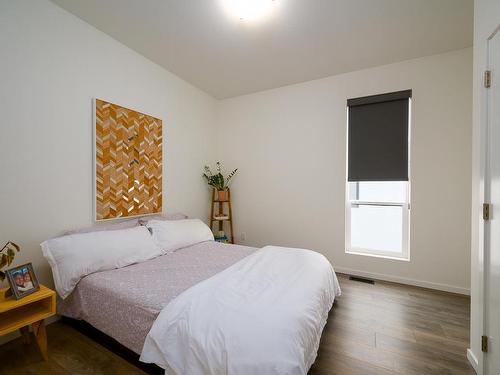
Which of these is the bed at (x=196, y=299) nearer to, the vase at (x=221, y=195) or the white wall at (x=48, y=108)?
the white wall at (x=48, y=108)

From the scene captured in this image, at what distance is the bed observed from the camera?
107 centimetres

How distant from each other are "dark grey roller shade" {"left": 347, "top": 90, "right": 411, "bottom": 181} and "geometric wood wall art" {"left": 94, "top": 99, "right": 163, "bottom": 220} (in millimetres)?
2576

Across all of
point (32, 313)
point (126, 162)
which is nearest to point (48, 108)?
point (126, 162)

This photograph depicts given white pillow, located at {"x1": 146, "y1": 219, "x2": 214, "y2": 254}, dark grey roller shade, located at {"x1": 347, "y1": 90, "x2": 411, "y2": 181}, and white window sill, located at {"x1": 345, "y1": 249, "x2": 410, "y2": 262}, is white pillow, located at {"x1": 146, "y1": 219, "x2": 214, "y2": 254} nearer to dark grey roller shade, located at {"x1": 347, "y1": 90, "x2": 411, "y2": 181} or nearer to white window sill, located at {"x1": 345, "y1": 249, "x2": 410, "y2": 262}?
white window sill, located at {"x1": 345, "y1": 249, "x2": 410, "y2": 262}

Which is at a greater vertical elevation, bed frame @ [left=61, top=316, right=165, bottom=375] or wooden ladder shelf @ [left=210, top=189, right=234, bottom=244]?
wooden ladder shelf @ [left=210, top=189, right=234, bottom=244]

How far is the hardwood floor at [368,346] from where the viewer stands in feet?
4.84

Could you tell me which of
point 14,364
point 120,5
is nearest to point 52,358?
point 14,364

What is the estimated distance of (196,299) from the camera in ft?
4.41

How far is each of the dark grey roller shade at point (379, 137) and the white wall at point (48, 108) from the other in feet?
9.15

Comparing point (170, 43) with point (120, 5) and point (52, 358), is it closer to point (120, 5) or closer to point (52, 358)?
point (120, 5)

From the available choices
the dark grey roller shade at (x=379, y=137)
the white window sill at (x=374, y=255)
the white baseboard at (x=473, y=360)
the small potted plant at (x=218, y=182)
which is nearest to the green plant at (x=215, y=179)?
the small potted plant at (x=218, y=182)

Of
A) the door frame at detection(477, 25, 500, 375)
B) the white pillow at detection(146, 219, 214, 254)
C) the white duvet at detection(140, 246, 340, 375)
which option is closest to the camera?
the white duvet at detection(140, 246, 340, 375)

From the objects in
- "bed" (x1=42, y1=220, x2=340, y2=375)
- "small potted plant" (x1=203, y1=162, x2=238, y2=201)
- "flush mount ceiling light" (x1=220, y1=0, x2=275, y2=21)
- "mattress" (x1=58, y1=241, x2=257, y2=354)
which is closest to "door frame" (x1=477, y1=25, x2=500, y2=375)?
"bed" (x1=42, y1=220, x2=340, y2=375)

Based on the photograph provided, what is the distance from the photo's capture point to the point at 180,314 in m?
1.25
